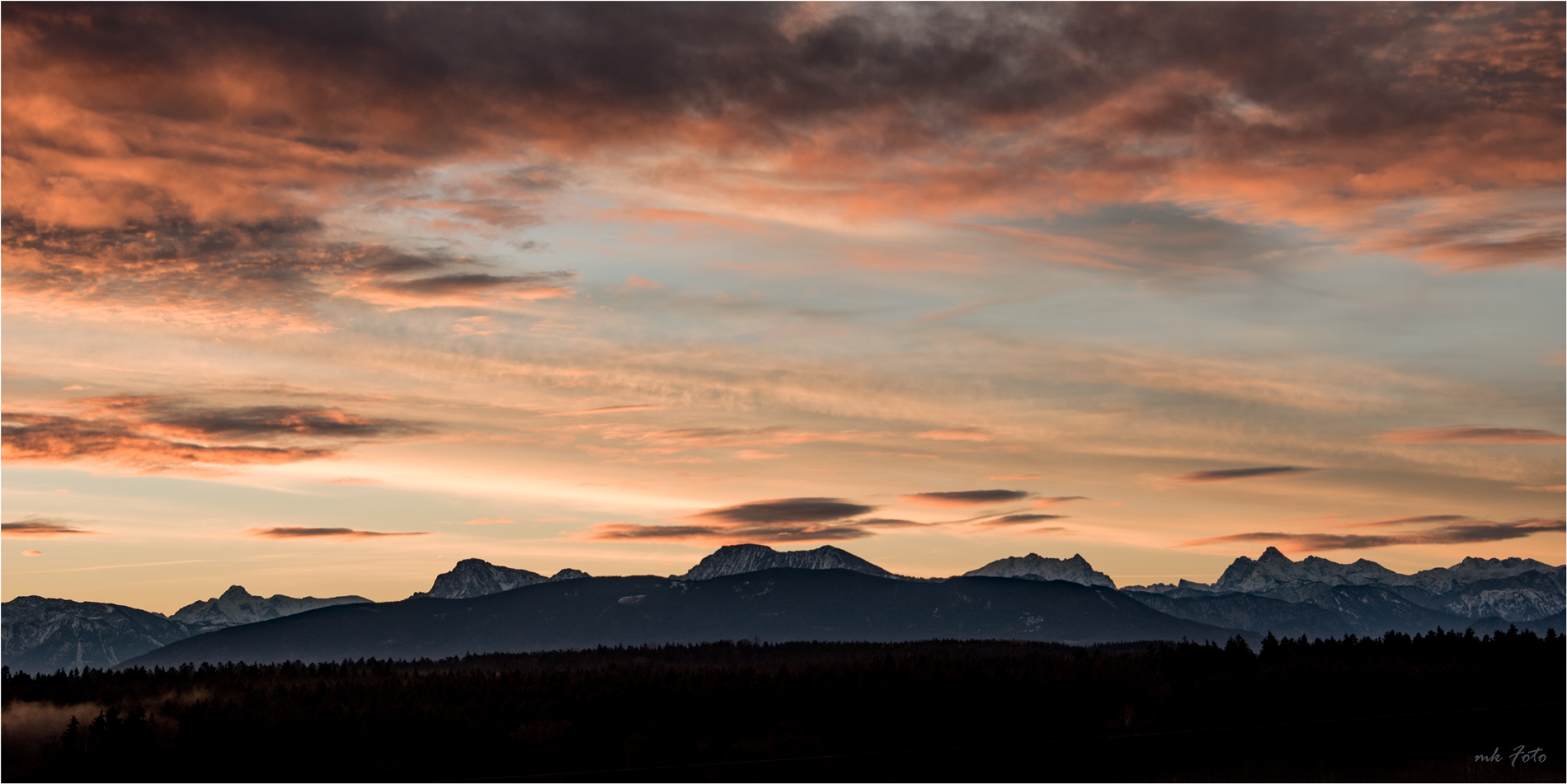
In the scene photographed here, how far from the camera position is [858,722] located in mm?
82062

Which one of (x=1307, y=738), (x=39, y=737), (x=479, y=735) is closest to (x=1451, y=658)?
(x=1307, y=738)

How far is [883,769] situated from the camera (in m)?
64.7

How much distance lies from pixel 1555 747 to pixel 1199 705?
2816 cm

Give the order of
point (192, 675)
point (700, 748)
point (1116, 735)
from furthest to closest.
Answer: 1. point (192, 675)
2. point (700, 748)
3. point (1116, 735)

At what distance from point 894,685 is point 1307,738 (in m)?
30.3

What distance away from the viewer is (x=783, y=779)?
60531 mm

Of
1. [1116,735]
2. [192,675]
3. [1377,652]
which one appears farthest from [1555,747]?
[192,675]

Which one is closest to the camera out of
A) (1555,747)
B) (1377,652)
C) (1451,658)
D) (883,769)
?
(1555,747)

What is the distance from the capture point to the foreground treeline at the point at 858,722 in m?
63.2

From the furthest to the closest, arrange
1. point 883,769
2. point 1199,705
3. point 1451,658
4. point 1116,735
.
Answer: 1. point 1451,658
2. point 1199,705
3. point 1116,735
4. point 883,769

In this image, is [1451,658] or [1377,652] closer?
[1451,658]

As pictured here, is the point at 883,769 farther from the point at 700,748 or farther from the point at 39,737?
the point at 39,737

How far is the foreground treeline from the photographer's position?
6316cm

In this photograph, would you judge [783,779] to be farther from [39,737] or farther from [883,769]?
[39,737]
